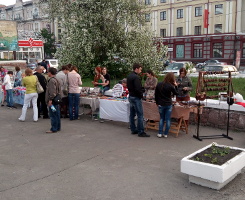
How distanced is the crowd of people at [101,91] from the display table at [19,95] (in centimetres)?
32

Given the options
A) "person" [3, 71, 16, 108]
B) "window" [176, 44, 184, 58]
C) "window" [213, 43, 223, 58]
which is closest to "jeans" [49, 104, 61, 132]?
"person" [3, 71, 16, 108]

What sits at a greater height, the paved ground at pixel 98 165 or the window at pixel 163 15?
the window at pixel 163 15

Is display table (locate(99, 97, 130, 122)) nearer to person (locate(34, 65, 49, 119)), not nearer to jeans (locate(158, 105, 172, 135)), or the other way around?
jeans (locate(158, 105, 172, 135))

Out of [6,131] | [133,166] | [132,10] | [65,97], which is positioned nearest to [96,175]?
[133,166]

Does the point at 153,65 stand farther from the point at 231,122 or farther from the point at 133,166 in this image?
the point at 133,166

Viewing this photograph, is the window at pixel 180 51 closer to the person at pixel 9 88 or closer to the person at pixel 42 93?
the person at pixel 9 88

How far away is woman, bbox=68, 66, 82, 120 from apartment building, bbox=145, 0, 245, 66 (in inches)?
1241

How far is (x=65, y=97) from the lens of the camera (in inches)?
415

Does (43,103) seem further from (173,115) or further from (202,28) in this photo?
(202,28)

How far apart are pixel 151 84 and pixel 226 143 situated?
307cm

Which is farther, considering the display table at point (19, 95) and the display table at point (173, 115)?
the display table at point (19, 95)

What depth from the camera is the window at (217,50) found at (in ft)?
146

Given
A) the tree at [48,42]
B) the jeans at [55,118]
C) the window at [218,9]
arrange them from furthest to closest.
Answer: the tree at [48,42], the window at [218,9], the jeans at [55,118]

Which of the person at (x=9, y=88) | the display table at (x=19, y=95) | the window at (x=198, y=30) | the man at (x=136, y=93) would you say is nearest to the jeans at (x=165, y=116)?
the man at (x=136, y=93)
